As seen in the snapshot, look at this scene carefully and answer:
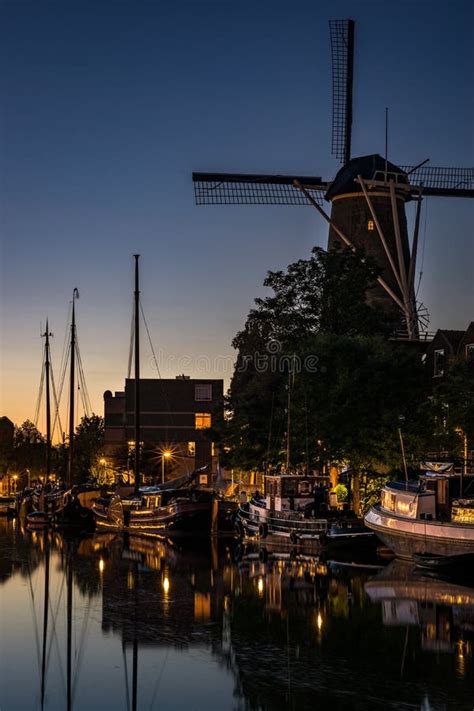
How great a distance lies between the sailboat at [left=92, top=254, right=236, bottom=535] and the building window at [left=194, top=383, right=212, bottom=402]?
171ft

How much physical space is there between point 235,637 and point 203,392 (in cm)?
10191

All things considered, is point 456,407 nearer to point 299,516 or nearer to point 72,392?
point 299,516

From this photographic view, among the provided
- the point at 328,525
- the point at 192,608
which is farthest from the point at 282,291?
the point at 192,608

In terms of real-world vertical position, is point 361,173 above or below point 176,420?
above

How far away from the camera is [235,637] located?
33.6 metres

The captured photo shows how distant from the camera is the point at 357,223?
90312 millimetres

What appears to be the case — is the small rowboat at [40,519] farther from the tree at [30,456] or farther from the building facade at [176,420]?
the tree at [30,456]

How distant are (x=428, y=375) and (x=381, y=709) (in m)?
46.1

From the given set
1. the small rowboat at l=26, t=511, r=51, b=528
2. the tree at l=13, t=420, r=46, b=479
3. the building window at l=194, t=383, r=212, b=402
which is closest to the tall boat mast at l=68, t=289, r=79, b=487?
the small rowboat at l=26, t=511, r=51, b=528

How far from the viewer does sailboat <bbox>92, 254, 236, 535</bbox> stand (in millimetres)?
72438

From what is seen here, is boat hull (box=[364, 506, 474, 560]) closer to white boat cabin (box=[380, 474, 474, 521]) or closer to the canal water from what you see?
white boat cabin (box=[380, 474, 474, 521])

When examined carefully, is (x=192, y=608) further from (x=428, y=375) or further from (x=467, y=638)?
(x=428, y=375)

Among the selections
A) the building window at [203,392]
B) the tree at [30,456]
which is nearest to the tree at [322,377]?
the building window at [203,392]

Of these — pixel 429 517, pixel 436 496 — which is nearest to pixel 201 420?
pixel 436 496
